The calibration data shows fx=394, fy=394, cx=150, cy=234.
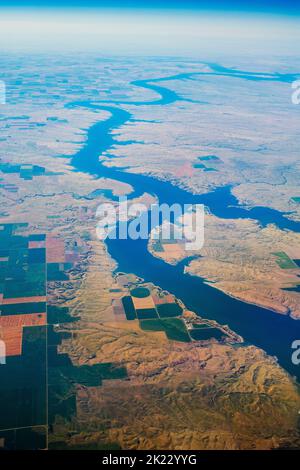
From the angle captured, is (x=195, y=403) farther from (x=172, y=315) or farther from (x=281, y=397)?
(x=172, y=315)

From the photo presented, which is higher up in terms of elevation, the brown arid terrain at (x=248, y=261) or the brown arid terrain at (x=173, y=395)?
the brown arid terrain at (x=248, y=261)

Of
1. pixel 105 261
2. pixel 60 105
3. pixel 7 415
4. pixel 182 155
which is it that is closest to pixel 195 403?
pixel 7 415

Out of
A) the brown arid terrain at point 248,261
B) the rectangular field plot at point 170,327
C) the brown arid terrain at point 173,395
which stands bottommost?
the brown arid terrain at point 173,395

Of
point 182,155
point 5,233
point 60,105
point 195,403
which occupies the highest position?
point 60,105

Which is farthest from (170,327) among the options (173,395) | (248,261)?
(248,261)

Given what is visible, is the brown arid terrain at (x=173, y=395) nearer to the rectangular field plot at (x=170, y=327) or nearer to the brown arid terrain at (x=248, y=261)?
the rectangular field plot at (x=170, y=327)

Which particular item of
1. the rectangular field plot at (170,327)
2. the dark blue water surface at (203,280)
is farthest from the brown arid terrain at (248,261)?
the rectangular field plot at (170,327)

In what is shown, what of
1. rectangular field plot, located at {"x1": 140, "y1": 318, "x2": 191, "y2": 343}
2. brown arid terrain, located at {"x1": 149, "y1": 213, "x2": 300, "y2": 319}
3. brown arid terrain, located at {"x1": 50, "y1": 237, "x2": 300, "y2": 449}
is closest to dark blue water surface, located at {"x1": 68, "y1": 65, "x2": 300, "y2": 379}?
brown arid terrain, located at {"x1": 149, "y1": 213, "x2": 300, "y2": 319}
